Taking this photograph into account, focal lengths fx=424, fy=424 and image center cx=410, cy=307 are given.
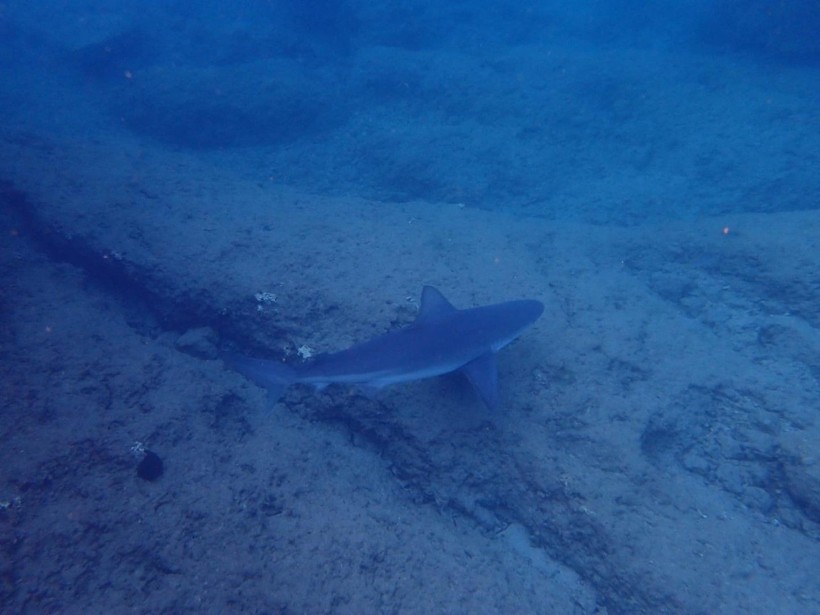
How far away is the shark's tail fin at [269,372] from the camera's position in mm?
3939

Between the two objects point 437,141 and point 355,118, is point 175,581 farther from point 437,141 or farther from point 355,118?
point 355,118

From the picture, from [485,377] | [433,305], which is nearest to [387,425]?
[485,377]

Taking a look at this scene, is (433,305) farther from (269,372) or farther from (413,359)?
(269,372)

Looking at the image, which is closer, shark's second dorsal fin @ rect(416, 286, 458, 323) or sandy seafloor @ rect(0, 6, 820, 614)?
sandy seafloor @ rect(0, 6, 820, 614)

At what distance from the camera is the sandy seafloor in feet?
11.4

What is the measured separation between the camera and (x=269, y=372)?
397cm

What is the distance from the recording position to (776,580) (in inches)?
136

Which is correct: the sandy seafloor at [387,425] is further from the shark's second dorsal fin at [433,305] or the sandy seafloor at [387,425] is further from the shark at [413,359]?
the shark's second dorsal fin at [433,305]

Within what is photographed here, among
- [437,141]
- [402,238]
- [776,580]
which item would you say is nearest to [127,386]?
[402,238]

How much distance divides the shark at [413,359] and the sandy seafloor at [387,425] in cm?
61

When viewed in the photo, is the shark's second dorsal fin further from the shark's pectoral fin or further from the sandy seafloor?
the sandy seafloor

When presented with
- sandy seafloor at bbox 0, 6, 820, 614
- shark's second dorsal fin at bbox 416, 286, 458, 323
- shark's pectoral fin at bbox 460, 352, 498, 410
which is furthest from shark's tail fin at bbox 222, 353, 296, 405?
shark's pectoral fin at bbox 460, 352, 498, 410

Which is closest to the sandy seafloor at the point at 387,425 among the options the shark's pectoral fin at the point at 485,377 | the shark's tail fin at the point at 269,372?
the shark's pectoral fin at the point at 485,377

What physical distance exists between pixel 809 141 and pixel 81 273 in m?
17.2
